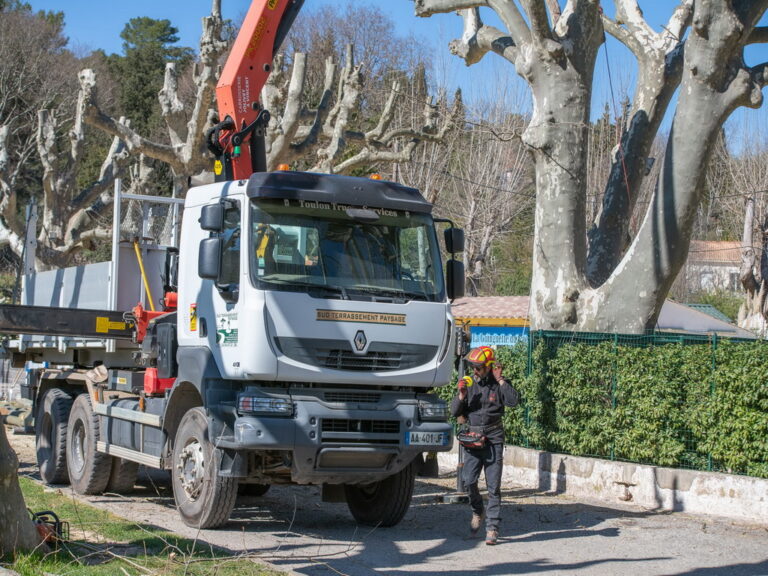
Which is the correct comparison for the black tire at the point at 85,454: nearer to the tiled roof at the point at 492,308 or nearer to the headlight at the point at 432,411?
the headlight at the point at 432,411

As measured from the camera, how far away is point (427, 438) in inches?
361

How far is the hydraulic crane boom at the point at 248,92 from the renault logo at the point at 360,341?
328 centimetres

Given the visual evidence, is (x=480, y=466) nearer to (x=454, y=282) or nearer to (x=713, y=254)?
(x=454, y=282)

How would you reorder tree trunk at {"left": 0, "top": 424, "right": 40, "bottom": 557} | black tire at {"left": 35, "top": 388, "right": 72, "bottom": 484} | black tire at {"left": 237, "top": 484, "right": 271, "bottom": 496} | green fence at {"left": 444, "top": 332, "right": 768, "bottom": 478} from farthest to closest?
black tire at {"left": 35, "top": 388, "right": 72, "bottom": 484}, black tire at {"left": 237, "top": 484, "right": 271, "bottom": 496}, green fence at {"left": 444, "top": 332, "right": 768, "bottom": 478}, tree trunk at {"left": 0, "top": 424, "right": 40, "bottom": 557}

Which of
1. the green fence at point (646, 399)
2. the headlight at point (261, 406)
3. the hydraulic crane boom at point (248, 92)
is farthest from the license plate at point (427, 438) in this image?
the hydraulic crane boom at point (248, 92)

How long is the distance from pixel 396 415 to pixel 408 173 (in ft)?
92.7

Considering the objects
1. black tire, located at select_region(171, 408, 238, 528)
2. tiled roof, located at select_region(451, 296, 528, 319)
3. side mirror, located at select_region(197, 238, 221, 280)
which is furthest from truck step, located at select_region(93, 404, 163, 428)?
tiled roof, located at select_region(451, 296, 528, 319)

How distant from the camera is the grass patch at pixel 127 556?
667 centimetres

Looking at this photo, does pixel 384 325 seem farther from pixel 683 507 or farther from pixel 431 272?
pixel 683 507

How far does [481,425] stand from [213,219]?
3.28m

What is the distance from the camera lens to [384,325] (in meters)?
8.99

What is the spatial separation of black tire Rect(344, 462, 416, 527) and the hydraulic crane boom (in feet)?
12.7

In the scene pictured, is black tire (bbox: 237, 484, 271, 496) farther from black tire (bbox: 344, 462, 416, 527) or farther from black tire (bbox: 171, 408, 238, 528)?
black tire (bbox: 171, 408, 238, 528)

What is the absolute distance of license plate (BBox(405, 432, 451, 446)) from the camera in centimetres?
912
